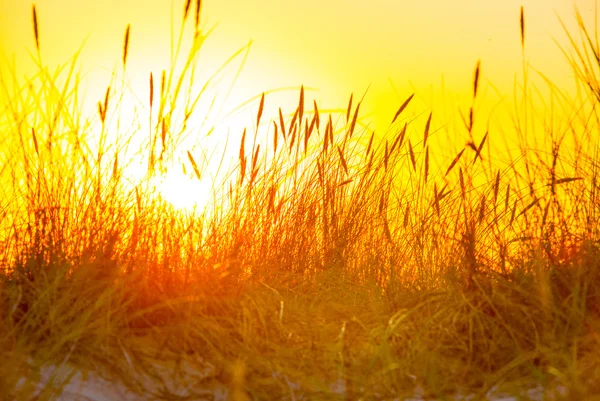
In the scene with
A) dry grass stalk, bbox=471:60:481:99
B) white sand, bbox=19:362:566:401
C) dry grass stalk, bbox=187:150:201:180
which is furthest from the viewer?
dry grass stalk, bbox=471:60:481:99

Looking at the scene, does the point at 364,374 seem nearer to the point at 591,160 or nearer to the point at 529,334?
the point at 529,334

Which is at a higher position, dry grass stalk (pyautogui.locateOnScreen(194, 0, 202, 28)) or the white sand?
dry grass stalk (pyautogui.locateOnScreen(194, 0, 202, 28))

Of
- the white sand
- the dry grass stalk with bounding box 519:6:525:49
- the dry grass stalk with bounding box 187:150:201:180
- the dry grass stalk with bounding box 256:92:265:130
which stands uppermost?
the dry grass stalk with bounding box 519:6:525:49

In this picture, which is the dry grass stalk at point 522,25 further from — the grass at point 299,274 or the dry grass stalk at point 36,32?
the dry grass stalk at point 36,32

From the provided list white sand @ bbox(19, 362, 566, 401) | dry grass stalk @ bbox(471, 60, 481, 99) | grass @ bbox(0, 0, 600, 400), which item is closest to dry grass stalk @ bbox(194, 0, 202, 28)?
grass @ bbox(0, 0, 600, 400)

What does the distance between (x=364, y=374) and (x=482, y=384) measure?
0.25 m

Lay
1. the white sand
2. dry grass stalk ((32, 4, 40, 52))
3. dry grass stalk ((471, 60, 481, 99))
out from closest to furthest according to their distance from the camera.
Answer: the white sand → dry grass stalk ((32, 4, 40, 52)) → dry grass stalk ((471, 60, 481, 99))

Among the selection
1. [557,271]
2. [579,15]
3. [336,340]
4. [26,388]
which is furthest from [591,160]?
[26,388]

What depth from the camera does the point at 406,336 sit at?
154cm

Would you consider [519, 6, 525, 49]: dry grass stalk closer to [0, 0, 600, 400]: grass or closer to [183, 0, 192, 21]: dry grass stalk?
[0, 0, 600, 400]: grass

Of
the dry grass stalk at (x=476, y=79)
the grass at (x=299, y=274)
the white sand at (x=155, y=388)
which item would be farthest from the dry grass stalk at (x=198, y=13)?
the white sand at (x=155, y=388)

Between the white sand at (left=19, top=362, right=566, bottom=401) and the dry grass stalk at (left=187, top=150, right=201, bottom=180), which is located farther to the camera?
the dry grass stalk at (left=187, top=150, right=201, bottom=180)

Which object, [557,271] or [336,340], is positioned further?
[557,271]

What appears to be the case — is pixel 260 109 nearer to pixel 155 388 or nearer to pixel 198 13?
pixel 198 13
